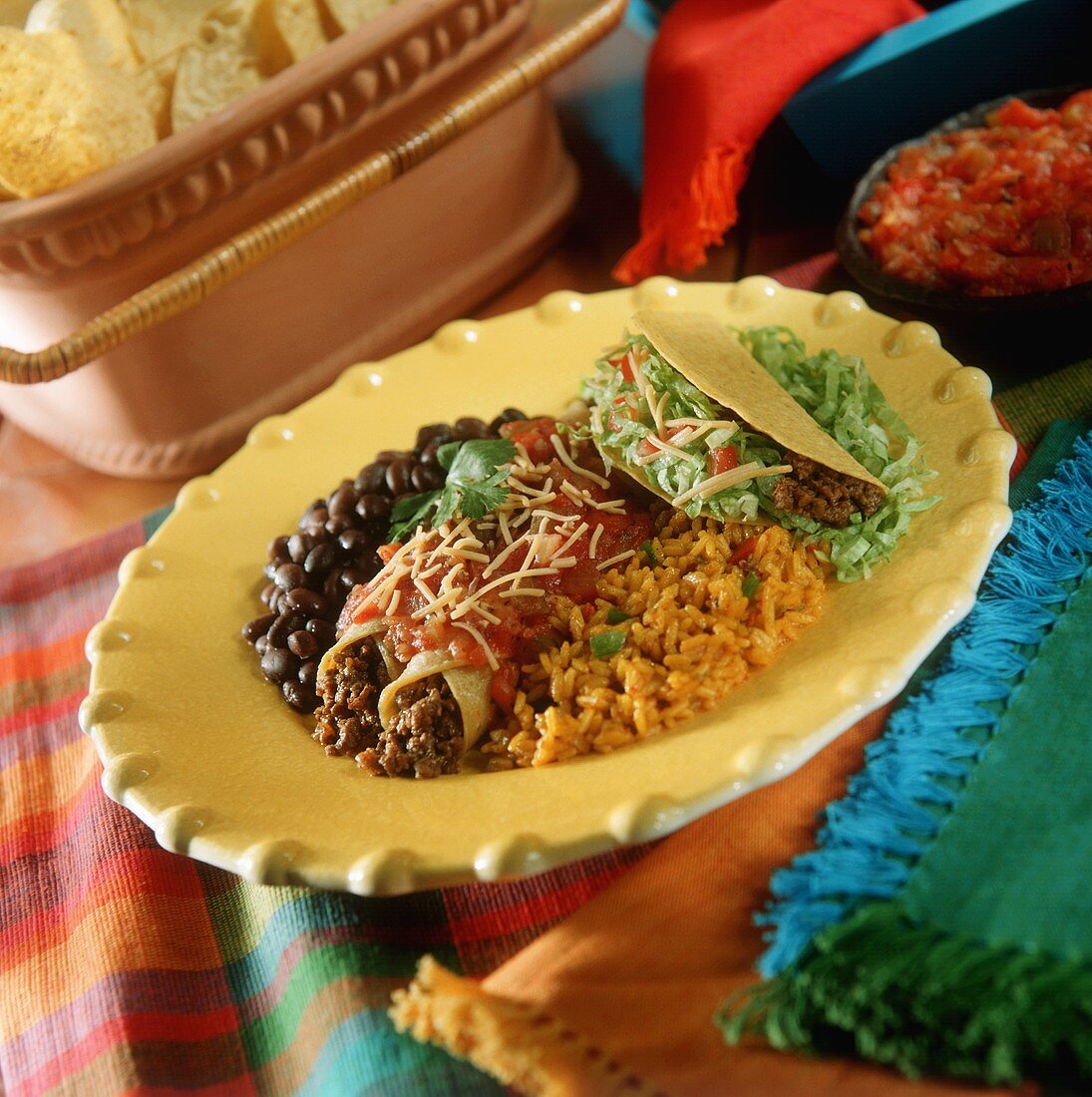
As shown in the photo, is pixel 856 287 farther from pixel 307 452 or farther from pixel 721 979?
pixel 721 979

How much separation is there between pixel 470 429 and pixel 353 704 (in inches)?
29.7

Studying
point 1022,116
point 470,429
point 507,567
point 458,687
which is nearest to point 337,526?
point 470,429

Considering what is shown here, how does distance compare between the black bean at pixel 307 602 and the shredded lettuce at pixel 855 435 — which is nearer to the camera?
the shredded lettuce at pixel 855 435

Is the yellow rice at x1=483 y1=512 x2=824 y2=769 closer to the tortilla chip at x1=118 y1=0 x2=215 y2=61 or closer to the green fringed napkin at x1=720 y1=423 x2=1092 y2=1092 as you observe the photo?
the green fringed napkin at x1=720 y1=423 x2=1092 y2=1092

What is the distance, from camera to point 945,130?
10.0 ft

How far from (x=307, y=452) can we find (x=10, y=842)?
1079 mm

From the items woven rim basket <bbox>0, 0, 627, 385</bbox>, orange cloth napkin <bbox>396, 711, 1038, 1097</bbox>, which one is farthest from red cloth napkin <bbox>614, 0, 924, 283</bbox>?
orange cloth napkin <bbox>396, 711, 1038, 1097</bbox>

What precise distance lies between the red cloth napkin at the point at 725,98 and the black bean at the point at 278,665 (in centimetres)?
177

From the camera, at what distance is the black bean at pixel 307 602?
228cm

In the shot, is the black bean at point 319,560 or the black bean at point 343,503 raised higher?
the black bean at point 343,503

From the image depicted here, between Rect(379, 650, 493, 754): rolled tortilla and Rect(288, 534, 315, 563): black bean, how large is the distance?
50cm

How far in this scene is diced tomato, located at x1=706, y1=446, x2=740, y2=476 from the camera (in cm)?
210

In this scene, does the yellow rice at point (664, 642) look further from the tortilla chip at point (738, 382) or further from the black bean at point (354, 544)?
the black bean at point (354, 544)

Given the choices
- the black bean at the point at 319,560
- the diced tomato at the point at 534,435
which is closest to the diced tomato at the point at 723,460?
the diced tomato at the point at 534,435
